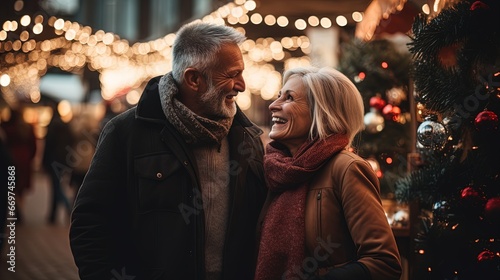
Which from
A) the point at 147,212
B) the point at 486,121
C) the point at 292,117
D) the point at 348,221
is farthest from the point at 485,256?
the point at 147,212

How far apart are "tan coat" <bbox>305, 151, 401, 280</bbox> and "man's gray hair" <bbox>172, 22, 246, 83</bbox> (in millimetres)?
894

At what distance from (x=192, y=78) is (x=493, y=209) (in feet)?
5.33

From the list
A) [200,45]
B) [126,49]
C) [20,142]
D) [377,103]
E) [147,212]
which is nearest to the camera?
[147,212]

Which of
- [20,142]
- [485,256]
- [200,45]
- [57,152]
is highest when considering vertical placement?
[200,45]

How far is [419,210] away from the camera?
4965mm

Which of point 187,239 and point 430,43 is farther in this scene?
point 430,43

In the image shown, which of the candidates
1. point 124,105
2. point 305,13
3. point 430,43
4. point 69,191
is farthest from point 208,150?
point 69,191

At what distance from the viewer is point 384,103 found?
6.48 m

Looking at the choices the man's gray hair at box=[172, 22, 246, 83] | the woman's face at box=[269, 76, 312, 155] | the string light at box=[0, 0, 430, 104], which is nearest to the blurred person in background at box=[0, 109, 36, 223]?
the string light at box=[0, 0, 430, 104]

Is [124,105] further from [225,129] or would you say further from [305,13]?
[225,129]

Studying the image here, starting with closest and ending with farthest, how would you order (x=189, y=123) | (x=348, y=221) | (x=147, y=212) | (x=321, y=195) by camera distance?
(x=348, y=221) < (x=321, y=195) < (x=147, y=212) < (x=189, y=123)

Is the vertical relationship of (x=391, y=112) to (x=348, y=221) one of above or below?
below

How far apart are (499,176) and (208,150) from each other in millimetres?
1496

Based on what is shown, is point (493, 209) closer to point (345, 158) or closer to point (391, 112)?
point (345, 158)
